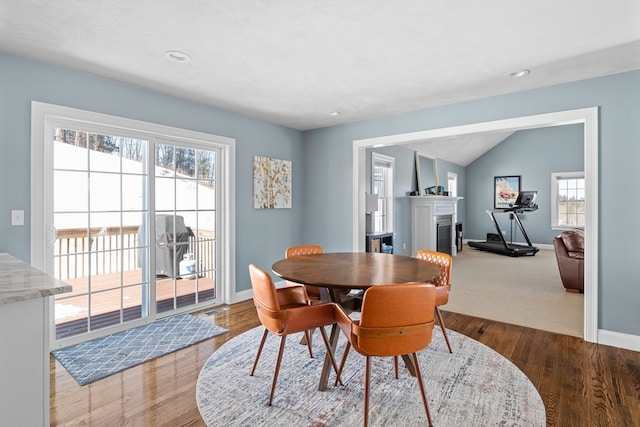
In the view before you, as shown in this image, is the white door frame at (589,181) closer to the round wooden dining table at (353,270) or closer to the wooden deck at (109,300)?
the round wooden dining table at (353,270)

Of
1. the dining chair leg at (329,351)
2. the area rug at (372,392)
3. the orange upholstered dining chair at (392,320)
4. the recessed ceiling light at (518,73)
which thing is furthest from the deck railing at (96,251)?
the recessed ceiling light at (518,73)

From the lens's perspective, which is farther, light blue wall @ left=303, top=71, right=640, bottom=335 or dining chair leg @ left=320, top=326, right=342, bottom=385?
light blue wall @ left=303, top=71, right=640, bottom=335

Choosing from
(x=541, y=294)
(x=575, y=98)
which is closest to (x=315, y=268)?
(x=575, y=98)

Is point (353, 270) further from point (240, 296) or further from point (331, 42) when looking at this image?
point (240, 296)

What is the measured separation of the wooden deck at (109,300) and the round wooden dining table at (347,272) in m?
1.69

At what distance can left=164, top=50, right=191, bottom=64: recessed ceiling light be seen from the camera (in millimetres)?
2492

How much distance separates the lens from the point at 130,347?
2.84 metres

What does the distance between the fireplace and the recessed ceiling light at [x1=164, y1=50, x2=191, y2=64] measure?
6.11 metres

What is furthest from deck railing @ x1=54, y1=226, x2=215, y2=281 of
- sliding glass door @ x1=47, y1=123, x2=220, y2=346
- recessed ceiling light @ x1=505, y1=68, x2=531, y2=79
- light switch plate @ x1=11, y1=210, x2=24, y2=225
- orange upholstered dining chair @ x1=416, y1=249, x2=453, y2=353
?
recessed ceiling light @ x1=505, y1=68, x2=531, y2=79

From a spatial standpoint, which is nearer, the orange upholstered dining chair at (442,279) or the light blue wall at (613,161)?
the orange upholstered dining chair at (442,279)

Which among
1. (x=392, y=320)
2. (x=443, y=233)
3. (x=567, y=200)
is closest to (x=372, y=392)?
(x=392, y=320)

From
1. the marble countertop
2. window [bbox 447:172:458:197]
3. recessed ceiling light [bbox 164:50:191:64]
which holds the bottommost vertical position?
the marble countertop

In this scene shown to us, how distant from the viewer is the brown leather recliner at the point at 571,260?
459cm

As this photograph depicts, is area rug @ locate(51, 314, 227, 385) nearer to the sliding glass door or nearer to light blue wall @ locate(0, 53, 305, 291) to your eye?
the sliding glass door
